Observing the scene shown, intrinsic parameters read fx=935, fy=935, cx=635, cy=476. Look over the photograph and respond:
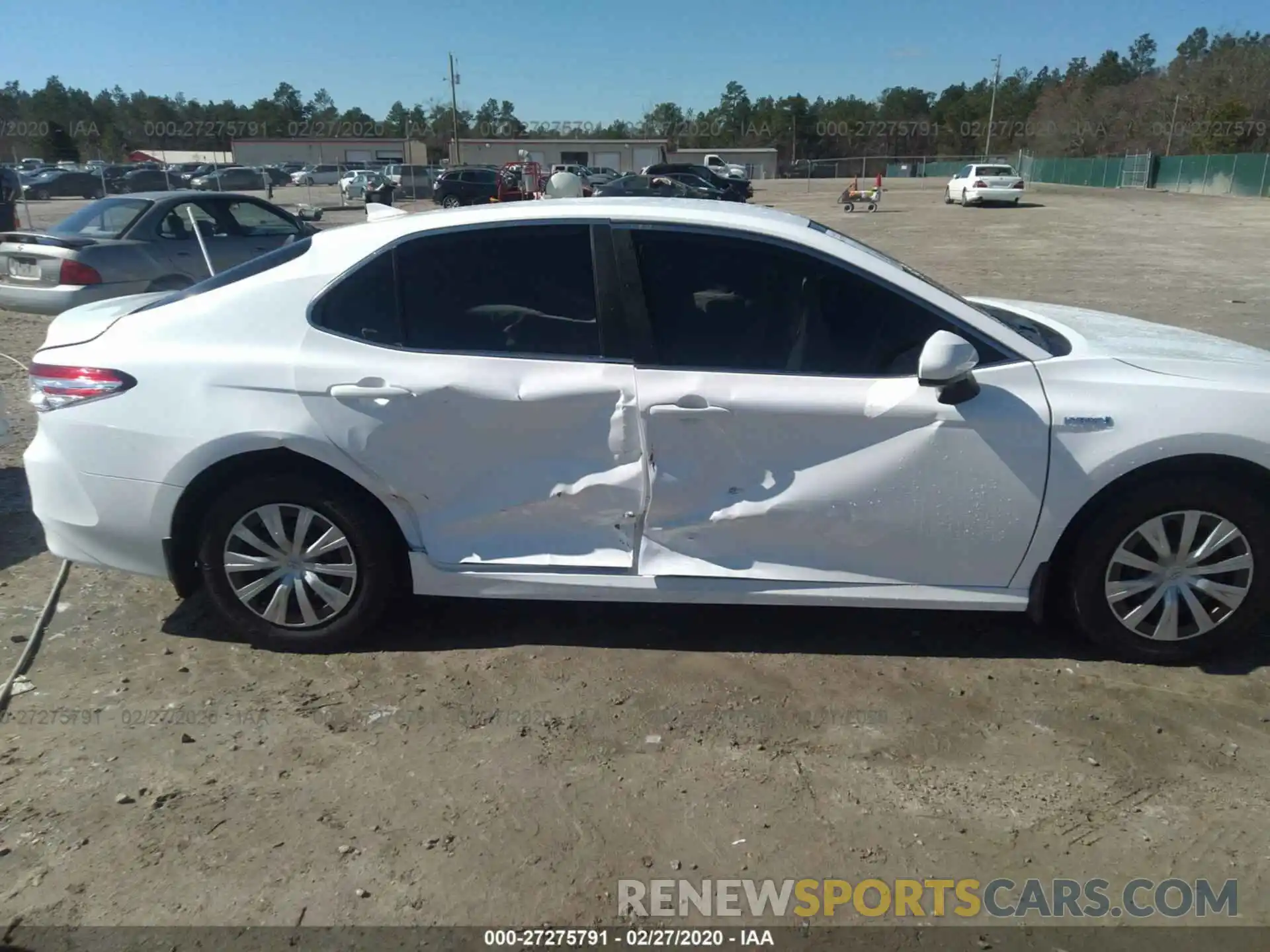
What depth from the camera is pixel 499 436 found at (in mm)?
3508

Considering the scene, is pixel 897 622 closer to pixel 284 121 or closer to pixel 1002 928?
pixel 1002 928

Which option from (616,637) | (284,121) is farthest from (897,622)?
(284,121)

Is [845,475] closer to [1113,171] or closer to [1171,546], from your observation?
[1171,546]

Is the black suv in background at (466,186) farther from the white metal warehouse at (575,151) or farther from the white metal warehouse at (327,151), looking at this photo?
the white metal warehouse at (575,151)

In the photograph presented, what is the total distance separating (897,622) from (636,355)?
1664 mm

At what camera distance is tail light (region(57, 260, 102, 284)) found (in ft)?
30.3

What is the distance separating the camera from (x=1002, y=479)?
3396 mm

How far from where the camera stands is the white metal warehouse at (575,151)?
85500mm

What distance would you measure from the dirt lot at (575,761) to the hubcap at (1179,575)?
237 millimetres

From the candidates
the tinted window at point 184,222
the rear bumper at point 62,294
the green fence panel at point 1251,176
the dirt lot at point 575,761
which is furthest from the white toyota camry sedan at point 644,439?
the green fence panel at point 1251,176

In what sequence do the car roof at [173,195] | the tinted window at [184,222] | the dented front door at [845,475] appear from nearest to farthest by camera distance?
the dented front door at [845,475] < the tinted window at [184,222] < the car roof at [173,195]

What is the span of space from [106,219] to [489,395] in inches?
327

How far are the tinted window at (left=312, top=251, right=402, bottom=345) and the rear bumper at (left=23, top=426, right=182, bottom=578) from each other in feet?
2.88

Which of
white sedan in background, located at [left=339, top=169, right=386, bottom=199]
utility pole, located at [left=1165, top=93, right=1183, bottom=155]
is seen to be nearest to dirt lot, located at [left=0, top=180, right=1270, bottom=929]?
white sedan in background, located at [left=339, top=169, right=386, bottom=199]
